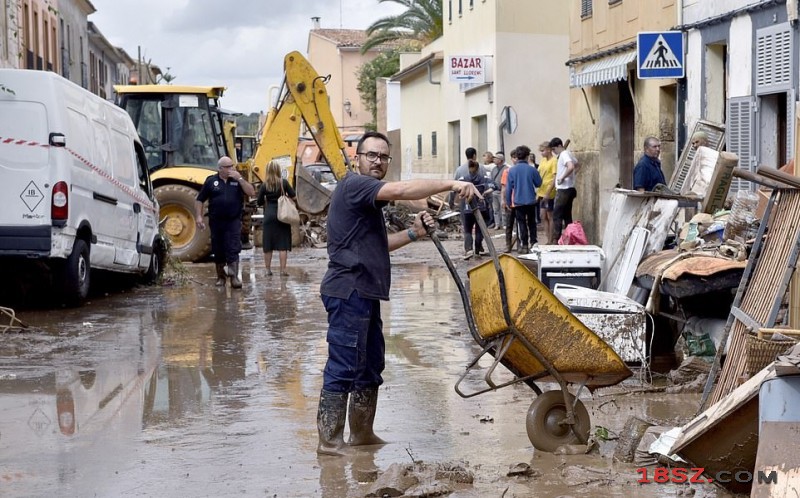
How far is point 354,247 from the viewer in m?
6.59

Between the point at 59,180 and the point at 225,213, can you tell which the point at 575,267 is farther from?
the point at 225,213

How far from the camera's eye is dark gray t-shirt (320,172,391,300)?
6559 mm

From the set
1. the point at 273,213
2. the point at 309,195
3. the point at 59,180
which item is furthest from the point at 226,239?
the point at 309,195

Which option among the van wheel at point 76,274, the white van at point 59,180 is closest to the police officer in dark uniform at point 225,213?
the white van at point 59,180

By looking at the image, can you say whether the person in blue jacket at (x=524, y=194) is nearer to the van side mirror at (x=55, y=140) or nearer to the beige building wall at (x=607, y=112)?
the beige building wall at (x=607, y=112)

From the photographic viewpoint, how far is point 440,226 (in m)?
29.3

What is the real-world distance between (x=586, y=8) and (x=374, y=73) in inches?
1625

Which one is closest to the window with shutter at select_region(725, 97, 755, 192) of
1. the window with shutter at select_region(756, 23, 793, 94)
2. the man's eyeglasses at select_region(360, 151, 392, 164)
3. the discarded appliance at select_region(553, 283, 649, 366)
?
the window with shutter at select_region(756, 23, 793, 94)

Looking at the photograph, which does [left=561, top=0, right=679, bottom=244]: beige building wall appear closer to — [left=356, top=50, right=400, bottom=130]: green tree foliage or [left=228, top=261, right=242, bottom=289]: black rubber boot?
[left=228, top=261, right=242, bottom=289]: black rubber boot

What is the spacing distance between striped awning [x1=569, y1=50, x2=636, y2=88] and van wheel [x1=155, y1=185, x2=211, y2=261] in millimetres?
7312

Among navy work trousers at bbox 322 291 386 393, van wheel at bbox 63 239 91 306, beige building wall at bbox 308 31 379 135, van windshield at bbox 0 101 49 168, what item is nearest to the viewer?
navy work trousers at bbox 322 291 386 393

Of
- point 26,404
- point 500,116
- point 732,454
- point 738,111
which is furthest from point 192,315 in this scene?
point 500,116

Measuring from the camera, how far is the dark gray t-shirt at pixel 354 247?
258 inches

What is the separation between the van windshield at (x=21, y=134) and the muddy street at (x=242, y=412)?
1662 mm
